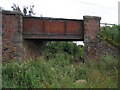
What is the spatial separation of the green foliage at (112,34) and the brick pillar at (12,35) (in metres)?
6.32

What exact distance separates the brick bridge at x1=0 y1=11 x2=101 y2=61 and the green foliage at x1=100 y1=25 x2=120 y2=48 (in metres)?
0.63

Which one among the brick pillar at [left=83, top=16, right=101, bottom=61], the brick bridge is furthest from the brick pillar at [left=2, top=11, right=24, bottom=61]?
the brick pillar at [left=83, top=16, right=101, bottom=61]

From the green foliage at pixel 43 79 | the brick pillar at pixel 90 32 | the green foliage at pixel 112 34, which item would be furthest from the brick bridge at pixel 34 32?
the green foliage at pixel 43 79

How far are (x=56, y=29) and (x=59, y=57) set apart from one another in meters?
4.23

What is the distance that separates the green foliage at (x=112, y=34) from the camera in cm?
1994

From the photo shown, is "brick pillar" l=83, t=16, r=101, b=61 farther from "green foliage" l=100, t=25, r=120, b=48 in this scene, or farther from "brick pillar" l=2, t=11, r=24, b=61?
"brick pillar" l=2, t=11, r=24, b=61

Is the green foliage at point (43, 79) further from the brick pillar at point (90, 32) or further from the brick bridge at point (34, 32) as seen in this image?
the brick pillar at point (90, 32)

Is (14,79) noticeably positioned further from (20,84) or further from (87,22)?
(87,22)

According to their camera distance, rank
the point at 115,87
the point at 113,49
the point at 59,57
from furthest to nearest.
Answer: the point at 113,49
the point at 59,57
the point at 115,87

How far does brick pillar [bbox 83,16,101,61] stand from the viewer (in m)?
21.7

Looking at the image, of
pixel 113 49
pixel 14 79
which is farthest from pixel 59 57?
pixel 14 79

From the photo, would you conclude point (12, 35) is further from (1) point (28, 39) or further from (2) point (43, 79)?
(2) point (43, 79)

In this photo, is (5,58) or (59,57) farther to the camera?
(5,58)

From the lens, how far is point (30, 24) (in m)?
21.0
